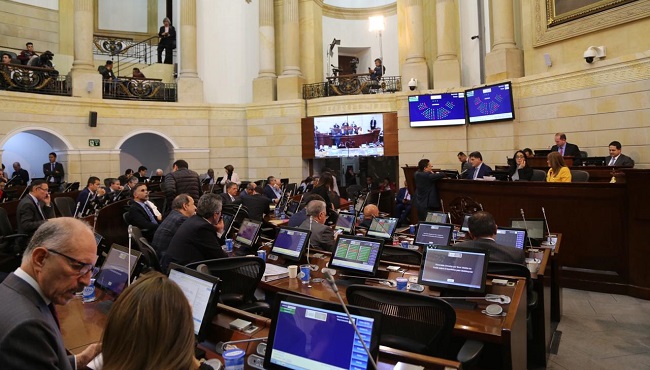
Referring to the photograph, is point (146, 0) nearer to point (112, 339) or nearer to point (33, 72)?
point (33, 72)

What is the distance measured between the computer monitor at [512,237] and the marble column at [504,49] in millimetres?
7720

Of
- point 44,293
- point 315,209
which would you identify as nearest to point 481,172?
point 315,209

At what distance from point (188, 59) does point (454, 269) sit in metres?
13.6

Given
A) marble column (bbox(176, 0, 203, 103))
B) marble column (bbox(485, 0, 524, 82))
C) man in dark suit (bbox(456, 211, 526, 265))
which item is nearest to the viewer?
man in dark suit (bbox(456, 211, 526, 265))

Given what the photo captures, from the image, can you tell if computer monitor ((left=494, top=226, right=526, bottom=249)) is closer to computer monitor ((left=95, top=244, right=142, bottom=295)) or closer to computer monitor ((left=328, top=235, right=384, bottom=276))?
computer monitor ((left=328, top=235, right=384, bottom=276))

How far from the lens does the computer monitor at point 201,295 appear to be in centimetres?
216

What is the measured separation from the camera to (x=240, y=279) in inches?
131

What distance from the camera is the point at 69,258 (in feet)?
5.92

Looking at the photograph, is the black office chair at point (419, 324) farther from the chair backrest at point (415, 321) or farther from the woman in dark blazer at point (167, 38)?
the woman in dark blazer at point (167, 38)

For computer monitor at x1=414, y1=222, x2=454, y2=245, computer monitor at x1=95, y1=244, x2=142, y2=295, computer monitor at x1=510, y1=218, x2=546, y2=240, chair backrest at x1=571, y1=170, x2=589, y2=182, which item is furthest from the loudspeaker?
chair backrest at x1=571, y1=170, x2=589, y2=182

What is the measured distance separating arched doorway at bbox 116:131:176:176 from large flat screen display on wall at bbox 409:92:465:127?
8427 mm

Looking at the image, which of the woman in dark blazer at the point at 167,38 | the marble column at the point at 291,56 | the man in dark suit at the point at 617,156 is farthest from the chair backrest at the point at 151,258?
the woman in dark blazer at the point at 167,38

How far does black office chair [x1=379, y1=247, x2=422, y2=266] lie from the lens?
411cm

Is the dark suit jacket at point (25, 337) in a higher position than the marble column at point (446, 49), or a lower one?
lower
